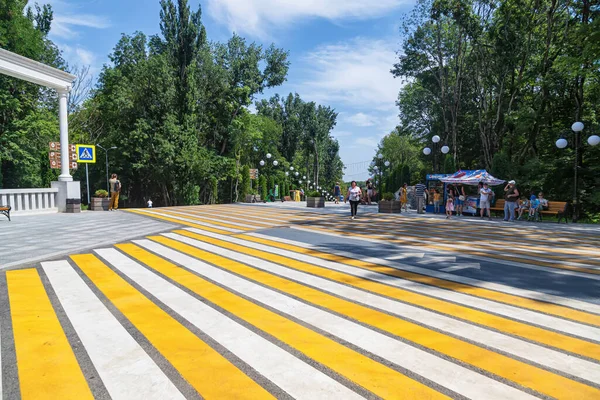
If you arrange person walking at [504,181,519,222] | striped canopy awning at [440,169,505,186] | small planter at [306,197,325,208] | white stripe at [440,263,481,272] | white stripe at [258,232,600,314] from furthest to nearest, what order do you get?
1. small planter at [306,197,325,208]
2. striped canopy awning at [440,169,505,186]
3. person walking at [504,181,519,222]
4. white stripe at [440,263,481,272]
5. white stripe at [258,232,600,314]

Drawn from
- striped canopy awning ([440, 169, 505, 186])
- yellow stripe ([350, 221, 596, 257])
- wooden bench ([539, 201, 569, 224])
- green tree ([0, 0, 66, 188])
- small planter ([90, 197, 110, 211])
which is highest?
green tree ([0, 0, 66, 188])

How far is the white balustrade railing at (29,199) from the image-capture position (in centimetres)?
1487

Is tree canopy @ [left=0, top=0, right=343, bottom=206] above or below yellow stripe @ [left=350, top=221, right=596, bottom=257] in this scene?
above

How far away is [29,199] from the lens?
15953 mm

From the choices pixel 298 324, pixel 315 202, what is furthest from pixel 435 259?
pixel 315 202

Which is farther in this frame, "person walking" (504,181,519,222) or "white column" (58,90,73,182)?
"white column" (58,90,73,182)

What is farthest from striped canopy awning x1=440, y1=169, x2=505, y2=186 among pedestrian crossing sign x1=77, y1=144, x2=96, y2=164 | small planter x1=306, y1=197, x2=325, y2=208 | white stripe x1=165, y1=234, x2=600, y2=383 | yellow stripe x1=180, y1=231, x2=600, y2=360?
pedestrian crossing sign x1=77, y1=144, x2=96, y2=164

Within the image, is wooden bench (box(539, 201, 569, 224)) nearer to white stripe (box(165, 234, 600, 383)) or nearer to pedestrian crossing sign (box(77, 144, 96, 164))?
white stripe (box(165, 234, 600, 383))

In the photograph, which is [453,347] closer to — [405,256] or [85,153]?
[405,256]

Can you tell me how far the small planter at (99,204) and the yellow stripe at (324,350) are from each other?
16.4 m

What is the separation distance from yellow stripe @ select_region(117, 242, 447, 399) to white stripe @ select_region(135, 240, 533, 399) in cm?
16

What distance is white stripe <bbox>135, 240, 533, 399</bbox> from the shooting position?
95.7 inches

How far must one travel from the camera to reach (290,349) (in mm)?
Answer: 3029

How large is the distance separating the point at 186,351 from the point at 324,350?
113cm
